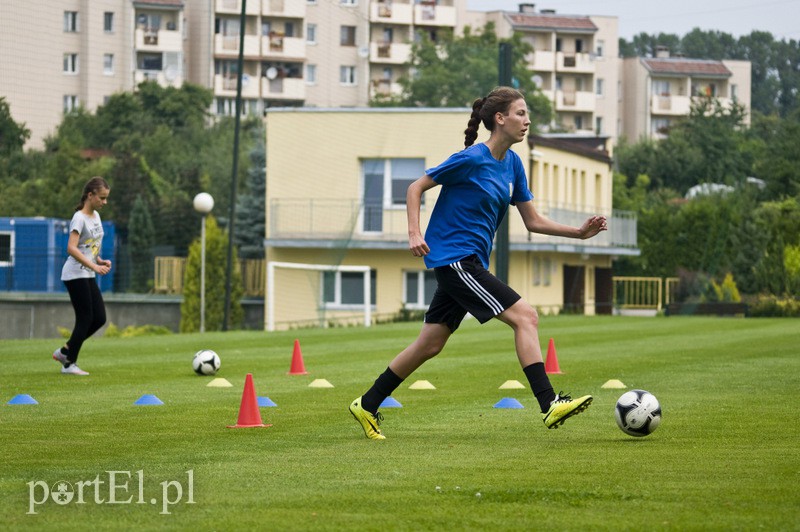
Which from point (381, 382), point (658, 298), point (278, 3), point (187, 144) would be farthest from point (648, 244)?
point (381, 382)

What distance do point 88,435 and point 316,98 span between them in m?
84.3

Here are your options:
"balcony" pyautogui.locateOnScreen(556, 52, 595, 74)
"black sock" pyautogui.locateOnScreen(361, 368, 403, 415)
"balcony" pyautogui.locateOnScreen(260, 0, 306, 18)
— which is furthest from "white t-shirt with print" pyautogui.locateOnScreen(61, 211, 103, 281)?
"balcony" pyautogui.locateOnScreen(556, 52, 595, 74)

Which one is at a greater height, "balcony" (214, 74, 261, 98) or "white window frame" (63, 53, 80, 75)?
"balcony" (214, 74, 261, 98)

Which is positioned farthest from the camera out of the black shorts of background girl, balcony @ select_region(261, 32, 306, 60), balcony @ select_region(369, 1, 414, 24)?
balcony @ select_region(369, 1, 414, 24)

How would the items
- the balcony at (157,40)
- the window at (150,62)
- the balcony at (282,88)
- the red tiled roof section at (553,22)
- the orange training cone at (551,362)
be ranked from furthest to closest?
1. the red tiled roof section at (553,22)
2. the balcony at (282,88)
3. the window at (150,62)
4. the balcony at (157,40)
5. the orange training cone at (551,362)

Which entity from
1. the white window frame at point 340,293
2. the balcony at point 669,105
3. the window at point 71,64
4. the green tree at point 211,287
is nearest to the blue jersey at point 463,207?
the green tree at point 211,287

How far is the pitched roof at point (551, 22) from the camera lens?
98375 mm

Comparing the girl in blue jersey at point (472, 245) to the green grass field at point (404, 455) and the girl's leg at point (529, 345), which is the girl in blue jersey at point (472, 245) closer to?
the girl's leg at point (529, 345)

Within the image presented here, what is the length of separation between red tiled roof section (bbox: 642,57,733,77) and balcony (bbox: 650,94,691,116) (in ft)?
6.52

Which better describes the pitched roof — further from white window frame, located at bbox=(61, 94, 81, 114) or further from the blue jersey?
the blue jersey

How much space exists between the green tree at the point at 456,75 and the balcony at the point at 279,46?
1238 cm

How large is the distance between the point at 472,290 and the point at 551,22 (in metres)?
92.8

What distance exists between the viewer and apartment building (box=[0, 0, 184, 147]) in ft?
144

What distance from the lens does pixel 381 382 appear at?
9.31 metres
